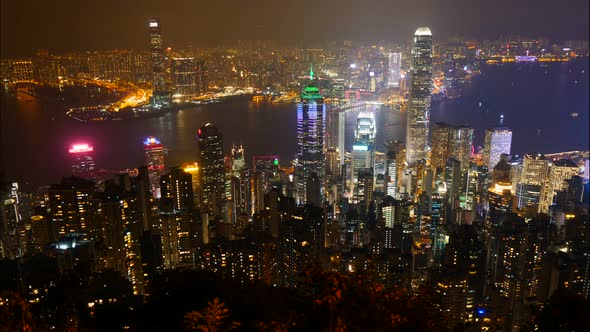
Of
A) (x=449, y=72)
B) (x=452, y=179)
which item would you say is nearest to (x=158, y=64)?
(x=452, y=179)

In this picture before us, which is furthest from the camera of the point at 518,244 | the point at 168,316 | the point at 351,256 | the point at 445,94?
the point at 445,94

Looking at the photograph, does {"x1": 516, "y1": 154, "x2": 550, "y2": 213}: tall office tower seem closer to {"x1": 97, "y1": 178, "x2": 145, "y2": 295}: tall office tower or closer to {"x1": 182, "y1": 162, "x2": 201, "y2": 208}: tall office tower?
Answer: {"x1": 182, "y1": 162, "x2": 201, "y2": 208}: tall office tower

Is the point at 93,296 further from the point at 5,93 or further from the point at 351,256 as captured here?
the point at 5,93

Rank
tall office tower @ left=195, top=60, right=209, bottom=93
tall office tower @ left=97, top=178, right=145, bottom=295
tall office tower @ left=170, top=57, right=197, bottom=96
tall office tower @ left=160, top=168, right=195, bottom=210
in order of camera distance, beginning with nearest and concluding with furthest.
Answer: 1. tall office tower @ left=97, top=178, right=145, bottom=295
2. tall office tower @ left=160, top=168, right=195, bottom=210
3. tall office tower @ left=170, top=57, right=197, bottom=96
4. tall office tower @ left=195, top=60, right=209, bottom=93

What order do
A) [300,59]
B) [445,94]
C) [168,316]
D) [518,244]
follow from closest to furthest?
[168,316]
[518,244]
[300,59]
[445,94]

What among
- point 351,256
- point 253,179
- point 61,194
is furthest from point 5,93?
point 351,256

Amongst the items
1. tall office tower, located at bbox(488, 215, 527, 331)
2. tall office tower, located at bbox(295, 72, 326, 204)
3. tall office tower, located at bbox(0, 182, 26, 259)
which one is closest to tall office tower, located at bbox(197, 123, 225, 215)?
tall office tower, located at bbox(295, 72, 326, 204)
